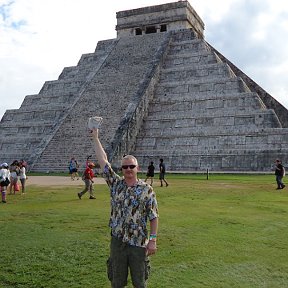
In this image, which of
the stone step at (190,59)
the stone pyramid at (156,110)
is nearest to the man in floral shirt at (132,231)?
the stone pyramid at (156,110)

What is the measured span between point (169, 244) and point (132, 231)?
2.84 m

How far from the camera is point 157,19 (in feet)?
121

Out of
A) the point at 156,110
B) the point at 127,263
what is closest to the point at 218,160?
the point at 156,110

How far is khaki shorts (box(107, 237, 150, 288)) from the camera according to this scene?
405 cm

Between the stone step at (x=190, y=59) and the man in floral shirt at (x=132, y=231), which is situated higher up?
the stone step at (x=190, y=59)

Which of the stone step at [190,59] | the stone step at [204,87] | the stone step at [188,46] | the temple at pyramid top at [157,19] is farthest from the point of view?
the temple at pyramid top at [157,19]

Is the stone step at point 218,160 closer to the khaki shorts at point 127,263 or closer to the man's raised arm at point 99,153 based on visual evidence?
the man's raised arm at point 99,153

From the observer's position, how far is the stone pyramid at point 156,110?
2406 cm

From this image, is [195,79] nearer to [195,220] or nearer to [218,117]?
[218,117]

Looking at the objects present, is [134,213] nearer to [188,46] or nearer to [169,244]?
[169,244]

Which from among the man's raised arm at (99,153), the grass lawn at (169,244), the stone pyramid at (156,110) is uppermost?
the stone pyramid at (156,110)

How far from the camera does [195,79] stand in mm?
29047

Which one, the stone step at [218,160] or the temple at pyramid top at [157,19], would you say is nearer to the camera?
the stone step at [218,160]

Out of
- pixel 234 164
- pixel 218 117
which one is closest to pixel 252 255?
pixel 234 164
